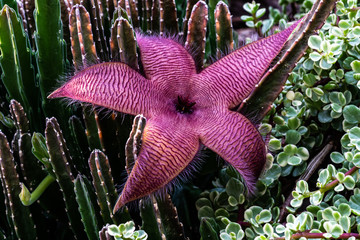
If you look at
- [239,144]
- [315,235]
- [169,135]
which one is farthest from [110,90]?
[315,235]

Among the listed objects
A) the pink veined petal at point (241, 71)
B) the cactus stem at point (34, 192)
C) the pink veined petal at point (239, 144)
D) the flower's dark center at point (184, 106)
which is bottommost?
the cactus stem at point (34, 192)

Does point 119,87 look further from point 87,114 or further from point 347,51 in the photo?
point 347,51

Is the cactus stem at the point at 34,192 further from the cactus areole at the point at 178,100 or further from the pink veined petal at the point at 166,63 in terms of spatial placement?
the pink veined petal at the point at 166,63

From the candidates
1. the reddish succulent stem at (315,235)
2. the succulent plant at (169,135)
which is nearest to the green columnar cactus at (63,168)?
the succulent plant at (169,135)

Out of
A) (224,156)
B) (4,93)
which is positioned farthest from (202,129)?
(4,93)

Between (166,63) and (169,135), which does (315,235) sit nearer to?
(169,135)

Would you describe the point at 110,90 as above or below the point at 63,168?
above

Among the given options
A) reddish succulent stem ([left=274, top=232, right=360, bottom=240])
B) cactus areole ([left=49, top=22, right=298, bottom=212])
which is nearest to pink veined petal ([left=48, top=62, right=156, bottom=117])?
cactus areole ([left=49, top=22, right=298, bottom=212])
